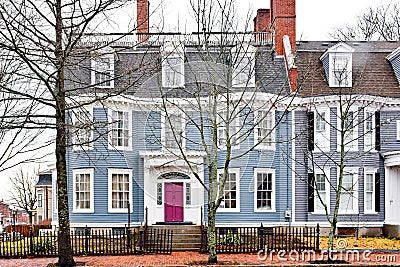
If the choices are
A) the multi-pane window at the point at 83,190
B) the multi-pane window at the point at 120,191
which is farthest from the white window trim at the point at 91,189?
the multi-pane window at the point at 120,191

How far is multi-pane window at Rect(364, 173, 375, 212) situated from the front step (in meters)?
7.84

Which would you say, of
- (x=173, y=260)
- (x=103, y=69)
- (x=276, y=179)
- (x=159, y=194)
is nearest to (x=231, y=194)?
(x=276, y=179)

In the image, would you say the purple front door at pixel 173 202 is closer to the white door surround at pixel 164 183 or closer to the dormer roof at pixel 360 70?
the white door surround at pixel 164 183

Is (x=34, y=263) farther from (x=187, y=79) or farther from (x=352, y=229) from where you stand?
(x=352, y=229)

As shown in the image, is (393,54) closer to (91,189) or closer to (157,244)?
(157,244)

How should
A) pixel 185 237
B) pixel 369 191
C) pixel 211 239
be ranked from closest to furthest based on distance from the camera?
1. pixel 211 239
2. pixel 185 237
3. pixel 369 191

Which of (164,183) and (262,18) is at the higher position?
(262,18)

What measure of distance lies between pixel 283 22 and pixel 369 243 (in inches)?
459

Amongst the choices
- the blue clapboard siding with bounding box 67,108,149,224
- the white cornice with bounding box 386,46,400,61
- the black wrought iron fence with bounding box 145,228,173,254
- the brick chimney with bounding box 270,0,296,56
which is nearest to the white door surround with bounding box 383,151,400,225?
the white cornice with bounding box 386,46,400,61

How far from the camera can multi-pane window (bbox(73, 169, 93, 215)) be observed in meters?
27.8

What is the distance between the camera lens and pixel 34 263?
20.1 meters

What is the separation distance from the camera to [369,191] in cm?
2808

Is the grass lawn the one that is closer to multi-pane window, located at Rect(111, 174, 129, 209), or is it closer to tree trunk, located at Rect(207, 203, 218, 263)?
tree trunk, located at Rect(207, 203, 218, 263)

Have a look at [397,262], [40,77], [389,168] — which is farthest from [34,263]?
[389,168]
